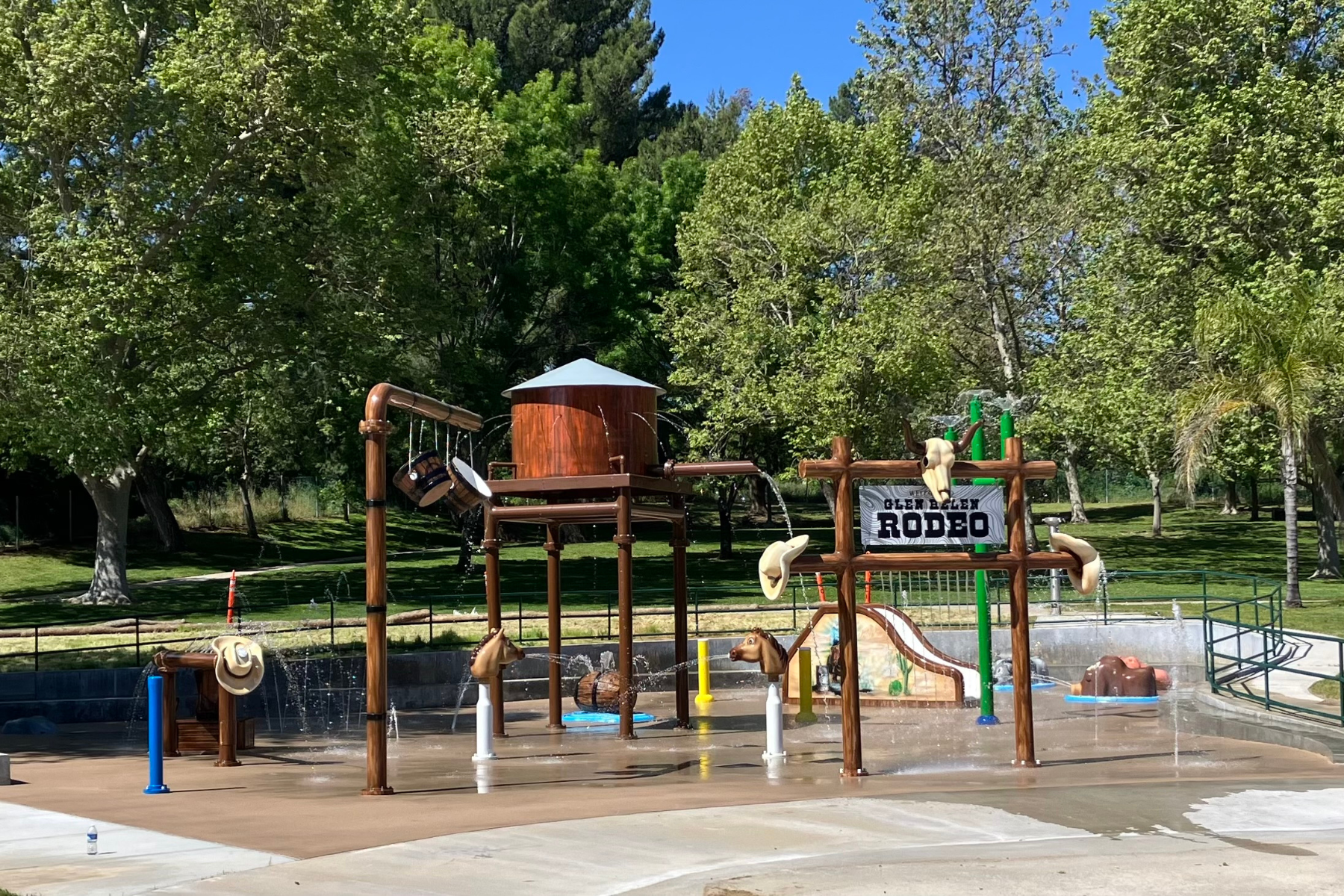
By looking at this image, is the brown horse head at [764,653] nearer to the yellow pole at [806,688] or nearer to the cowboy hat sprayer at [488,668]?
the cowboy hat sprayer at [488,668]

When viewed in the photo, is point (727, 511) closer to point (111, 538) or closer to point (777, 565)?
point (111, 538)

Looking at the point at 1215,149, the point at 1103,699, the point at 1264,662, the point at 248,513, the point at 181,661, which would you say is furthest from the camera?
the point at 248,513

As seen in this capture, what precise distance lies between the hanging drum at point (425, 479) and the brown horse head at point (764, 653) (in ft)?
12.6

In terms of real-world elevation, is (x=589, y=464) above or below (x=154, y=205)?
below

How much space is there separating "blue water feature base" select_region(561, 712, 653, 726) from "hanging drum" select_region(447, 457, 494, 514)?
4796 mm

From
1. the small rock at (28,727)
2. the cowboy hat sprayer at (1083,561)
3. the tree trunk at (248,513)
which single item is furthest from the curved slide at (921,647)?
the tree trunk at (248,513)

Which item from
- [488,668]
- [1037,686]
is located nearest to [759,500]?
[1037,686]

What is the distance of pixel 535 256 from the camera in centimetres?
4781

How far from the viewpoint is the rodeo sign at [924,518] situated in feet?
54.0

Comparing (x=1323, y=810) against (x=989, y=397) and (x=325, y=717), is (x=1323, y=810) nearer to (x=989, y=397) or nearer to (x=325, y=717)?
(x=325, y=717)

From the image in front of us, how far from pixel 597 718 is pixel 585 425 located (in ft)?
14.1

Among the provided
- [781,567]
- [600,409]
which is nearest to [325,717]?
[600,409]

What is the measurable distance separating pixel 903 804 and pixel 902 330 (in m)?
28.1

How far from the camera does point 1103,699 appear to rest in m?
22.3
